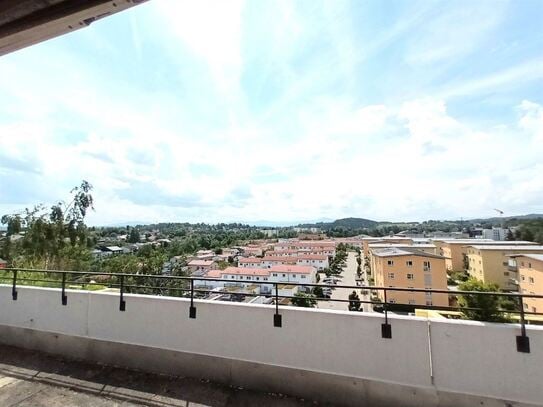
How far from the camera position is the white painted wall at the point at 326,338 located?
8.92 feet

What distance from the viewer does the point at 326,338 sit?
10.5ft

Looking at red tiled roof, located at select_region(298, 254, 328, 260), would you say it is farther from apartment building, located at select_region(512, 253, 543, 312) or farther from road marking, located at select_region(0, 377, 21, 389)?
road marking, located at select_region(0, 377, 21, 389)

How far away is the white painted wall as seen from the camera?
2719 millimetres

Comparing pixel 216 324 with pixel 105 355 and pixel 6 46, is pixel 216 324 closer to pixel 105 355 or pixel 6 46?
pixel 105 355

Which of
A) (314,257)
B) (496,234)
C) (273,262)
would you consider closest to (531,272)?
(314,257)

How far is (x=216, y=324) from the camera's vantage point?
143 inches

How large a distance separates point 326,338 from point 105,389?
2.54 metres

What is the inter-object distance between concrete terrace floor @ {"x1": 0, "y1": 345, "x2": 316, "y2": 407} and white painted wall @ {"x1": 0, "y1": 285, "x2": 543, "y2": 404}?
35cm

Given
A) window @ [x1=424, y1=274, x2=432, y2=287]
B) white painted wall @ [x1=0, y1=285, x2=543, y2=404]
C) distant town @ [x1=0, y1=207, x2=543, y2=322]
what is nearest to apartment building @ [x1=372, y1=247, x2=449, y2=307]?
window @ [x1=424, y1=274, x2=432, y2=287]

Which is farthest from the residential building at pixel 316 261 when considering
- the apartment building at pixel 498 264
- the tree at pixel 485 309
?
the tree at pixel 485 309

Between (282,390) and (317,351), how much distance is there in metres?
0.58

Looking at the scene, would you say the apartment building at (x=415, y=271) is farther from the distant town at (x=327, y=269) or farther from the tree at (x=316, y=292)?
the tree at (x=316, y=292)

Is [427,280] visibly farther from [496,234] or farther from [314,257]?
[496,234]

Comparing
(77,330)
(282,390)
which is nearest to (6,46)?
(77,330)
